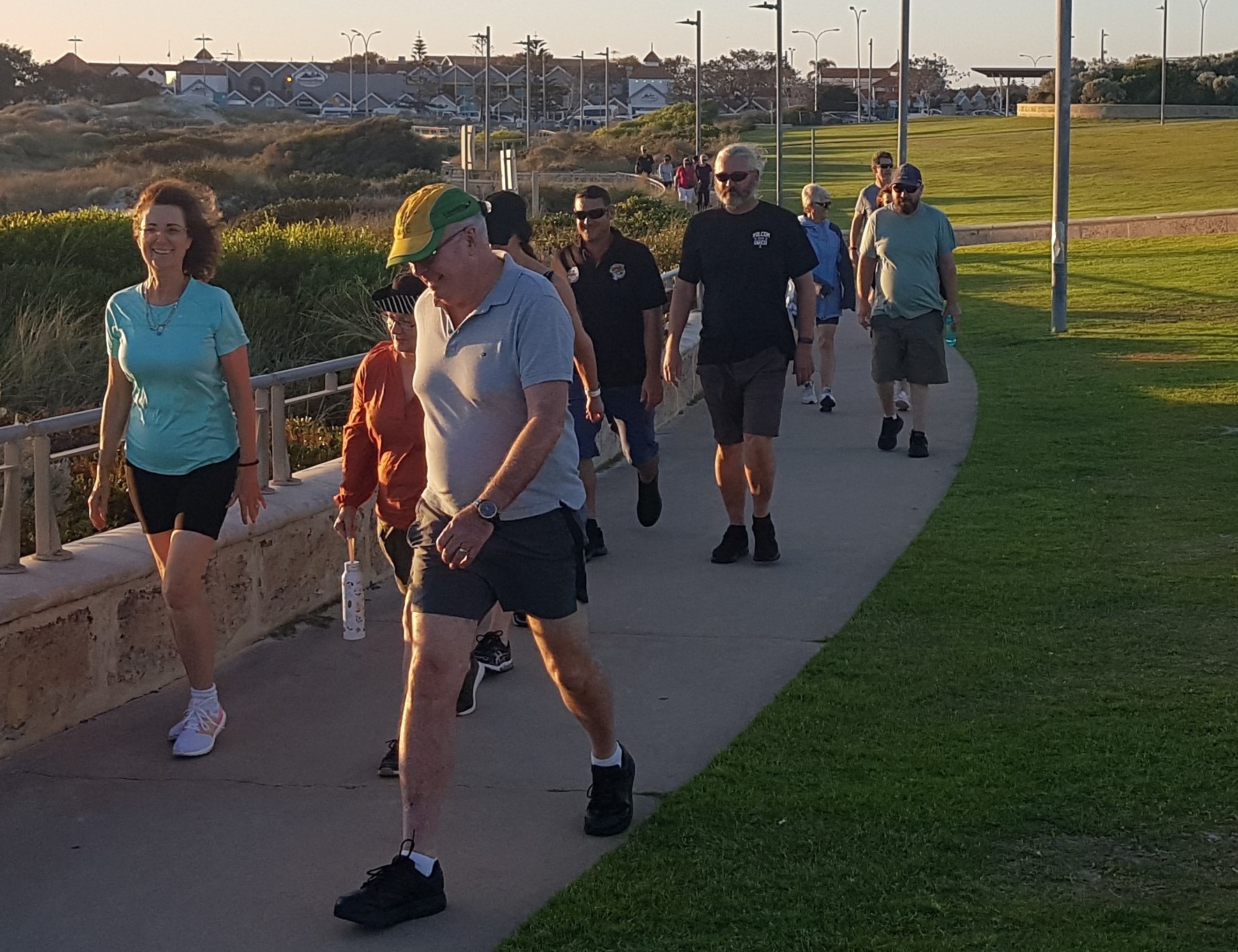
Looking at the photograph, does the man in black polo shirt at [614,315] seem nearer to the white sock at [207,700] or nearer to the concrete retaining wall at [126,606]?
the concrete retaining wall at [126,606]

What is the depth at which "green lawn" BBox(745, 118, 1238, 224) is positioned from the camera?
4188cm

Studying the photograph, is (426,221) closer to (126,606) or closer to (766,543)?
(126,606)

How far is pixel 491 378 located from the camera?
4250 millimetres

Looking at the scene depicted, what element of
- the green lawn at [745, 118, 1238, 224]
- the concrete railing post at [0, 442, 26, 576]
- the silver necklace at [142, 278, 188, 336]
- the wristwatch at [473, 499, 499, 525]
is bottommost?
the concrete railing post at [0, 442, 26, 576]

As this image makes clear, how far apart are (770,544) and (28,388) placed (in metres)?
5.55

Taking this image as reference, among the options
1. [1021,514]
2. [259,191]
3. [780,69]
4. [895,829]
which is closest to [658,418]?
[1021,514]

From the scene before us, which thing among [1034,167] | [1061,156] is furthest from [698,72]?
[1061,156]

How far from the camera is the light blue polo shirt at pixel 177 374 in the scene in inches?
213

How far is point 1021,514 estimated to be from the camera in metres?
8.91

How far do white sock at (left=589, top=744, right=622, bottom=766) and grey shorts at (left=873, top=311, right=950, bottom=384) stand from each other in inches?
244

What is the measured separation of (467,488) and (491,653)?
2.07 m

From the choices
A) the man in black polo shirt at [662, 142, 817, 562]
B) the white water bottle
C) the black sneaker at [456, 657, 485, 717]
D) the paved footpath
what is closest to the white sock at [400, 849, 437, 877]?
the paved footpath

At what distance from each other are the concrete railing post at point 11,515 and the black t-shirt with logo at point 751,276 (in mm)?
3341

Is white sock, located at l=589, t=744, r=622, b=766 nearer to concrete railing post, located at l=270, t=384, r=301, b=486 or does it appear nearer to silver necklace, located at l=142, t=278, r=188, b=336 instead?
silver necklace, located at l=142, t=278, r=188, b=336
